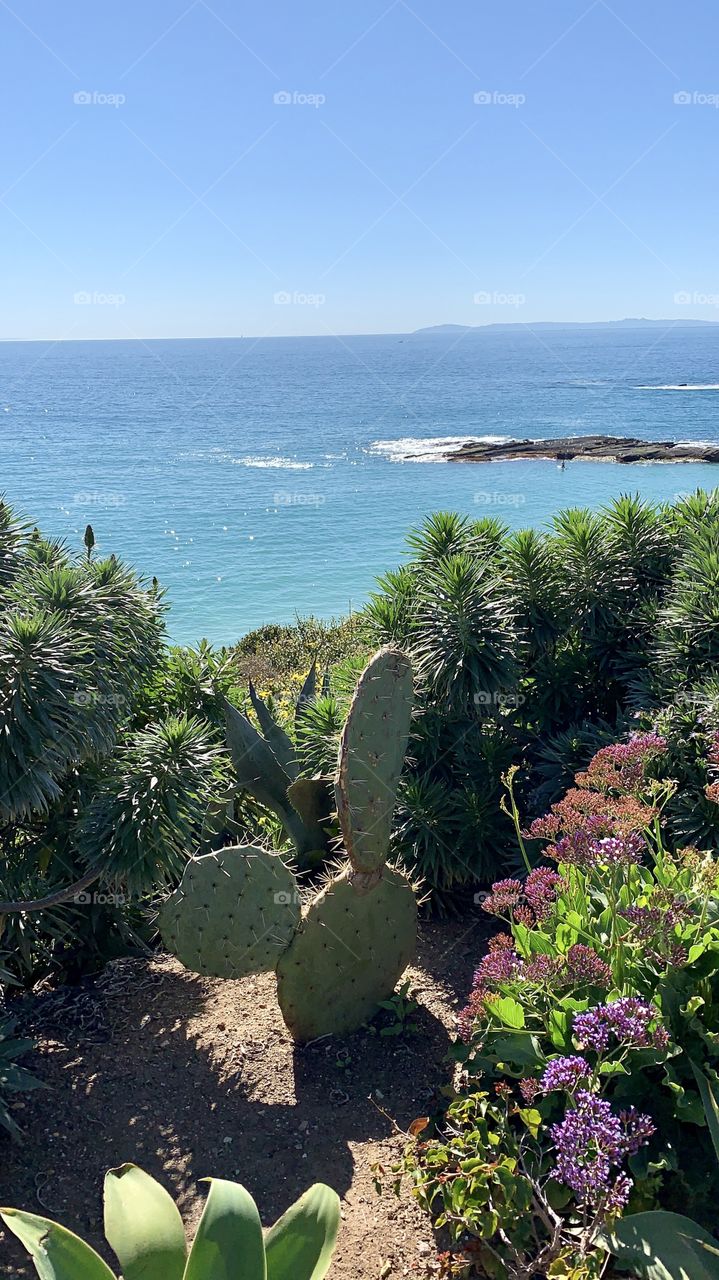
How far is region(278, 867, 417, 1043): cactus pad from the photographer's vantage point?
4090mm

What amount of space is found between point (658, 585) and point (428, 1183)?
3708 millimetres

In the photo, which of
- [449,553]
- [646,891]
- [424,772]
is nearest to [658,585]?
[449,553]

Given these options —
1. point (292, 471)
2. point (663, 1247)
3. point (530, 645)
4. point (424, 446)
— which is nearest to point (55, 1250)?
point (663, 1247)

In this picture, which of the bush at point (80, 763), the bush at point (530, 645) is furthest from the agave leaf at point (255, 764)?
the bush at point (530, 645)

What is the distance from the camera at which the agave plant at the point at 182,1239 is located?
7.04 feet

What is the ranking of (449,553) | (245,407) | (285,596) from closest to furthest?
(449,553), (285,596), (245,407)

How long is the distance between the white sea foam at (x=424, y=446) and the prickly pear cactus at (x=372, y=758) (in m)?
47.3

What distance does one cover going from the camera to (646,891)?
3.38 metres

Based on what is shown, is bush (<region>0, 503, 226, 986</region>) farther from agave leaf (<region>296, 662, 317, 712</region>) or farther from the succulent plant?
agave leaf (<region>296, 662, 317, 712</region>)

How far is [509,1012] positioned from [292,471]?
50.1 m

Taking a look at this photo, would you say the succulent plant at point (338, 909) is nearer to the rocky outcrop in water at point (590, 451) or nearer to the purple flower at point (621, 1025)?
the purple flower at point (621, 1025)

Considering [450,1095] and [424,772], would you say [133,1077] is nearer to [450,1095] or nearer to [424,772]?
[450,1095]

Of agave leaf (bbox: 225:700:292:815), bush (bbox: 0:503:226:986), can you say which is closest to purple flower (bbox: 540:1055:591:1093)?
bush (bbox: 0:503:226:986)

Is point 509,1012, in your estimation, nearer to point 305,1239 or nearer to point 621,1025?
point 621,1025
